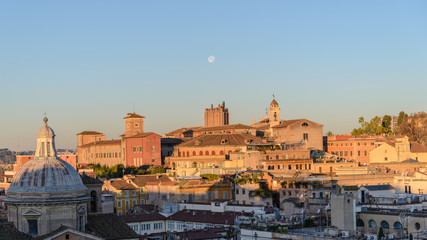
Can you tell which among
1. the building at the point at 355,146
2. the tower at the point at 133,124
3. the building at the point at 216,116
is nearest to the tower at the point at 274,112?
the building at the point at 355,146

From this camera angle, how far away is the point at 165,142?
9175 centimetres

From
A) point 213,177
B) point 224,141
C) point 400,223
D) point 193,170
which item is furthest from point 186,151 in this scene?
point 400,223

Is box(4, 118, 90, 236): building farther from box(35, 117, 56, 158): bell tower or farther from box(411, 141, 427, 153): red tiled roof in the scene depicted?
box(411, 141, 427, 153): red tiled roof

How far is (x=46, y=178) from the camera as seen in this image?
3259 centimetres

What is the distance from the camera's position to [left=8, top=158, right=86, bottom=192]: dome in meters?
32.5

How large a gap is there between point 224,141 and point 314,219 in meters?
44.1

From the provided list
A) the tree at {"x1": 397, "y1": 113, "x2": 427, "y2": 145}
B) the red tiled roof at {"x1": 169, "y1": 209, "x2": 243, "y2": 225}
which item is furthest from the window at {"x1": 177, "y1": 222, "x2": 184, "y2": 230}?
the tree at {"x1": 397, "y1": 113, "x2": 427, "y2": 145}

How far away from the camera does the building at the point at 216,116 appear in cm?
11325

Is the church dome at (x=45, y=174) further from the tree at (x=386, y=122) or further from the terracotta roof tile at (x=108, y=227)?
the tree at (x=386, y=122)

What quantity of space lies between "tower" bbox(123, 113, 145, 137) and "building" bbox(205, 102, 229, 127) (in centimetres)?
1555

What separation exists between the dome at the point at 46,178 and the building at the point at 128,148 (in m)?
53.2

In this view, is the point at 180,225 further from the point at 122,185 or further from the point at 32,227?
the point at 122,185

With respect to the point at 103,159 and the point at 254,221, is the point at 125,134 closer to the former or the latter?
the point at 103,159

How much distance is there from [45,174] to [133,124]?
221 feet
